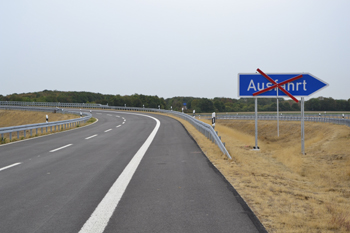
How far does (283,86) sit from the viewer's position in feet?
39.3

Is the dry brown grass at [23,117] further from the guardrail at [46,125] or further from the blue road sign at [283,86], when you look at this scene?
the blue road sign at [283,86]

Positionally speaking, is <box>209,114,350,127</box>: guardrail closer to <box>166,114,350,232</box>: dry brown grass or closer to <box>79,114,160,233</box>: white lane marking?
<box>166,114,350,232</box>: dry brown grass

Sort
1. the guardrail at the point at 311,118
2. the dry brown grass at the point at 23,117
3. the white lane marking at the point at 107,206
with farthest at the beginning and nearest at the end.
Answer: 1. the dry brown grass at the point at 23,117
2. the guardrail at the point at 311,118
3. the white lane marking at the point at 107,206

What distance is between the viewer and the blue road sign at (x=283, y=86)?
38.0 feet

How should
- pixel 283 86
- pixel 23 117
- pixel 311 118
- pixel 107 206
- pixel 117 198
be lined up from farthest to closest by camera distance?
pixel 23 117, pixel 311 118, pixel 283 86, pixel 117 198, pixel 107 206

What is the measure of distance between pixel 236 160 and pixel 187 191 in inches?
160

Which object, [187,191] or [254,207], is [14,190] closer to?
[187,191]

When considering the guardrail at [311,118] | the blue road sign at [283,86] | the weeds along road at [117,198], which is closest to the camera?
the weeds along road at [117,198]

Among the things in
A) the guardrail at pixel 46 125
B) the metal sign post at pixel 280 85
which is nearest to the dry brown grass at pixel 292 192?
the metal sign post at pixel 280 85

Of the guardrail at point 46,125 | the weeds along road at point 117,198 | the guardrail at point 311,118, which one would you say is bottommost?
the guardrail at point 311,118

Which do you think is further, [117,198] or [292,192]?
[292,192]

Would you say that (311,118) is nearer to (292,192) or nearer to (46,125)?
(46,125)

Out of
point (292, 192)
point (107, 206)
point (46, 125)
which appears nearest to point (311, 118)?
point (46, 125)

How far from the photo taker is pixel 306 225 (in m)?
3.97
